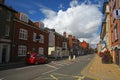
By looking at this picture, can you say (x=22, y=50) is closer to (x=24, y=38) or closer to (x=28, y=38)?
(x=24, y=38)

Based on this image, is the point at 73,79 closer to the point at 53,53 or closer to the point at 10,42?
the point at 10,42

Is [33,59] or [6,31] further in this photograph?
[6,31]

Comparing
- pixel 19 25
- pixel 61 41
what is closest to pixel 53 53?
pixel 61 41

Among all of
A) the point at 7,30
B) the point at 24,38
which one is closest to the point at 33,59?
the point at 7,30

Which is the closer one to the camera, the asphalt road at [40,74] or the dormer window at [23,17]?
the asphalt road at [40,74]

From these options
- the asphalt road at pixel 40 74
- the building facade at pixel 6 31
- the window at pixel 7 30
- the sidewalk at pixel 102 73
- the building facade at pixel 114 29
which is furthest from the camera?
the window at pixel 7 30

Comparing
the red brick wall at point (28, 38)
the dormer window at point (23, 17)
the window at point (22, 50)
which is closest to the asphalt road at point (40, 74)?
the red brick wall at point (28, 38)

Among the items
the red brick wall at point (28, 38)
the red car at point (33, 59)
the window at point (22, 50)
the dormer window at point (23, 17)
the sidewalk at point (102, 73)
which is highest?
the dormer window at point (23, 17)

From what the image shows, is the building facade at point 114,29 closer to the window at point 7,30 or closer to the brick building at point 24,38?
the brick building at point 24,38

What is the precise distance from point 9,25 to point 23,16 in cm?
568

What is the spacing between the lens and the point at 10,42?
28.2 metres

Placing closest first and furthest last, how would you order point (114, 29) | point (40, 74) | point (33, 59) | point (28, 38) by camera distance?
point (40, 74), point (33, 59), point (114, 29), point (28, 38)

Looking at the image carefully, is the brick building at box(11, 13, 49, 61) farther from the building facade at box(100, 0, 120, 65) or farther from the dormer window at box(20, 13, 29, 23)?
the building facade at box(100, 0, 120, 65)

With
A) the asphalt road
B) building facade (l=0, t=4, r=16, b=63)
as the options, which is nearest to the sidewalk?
the asphalt road
